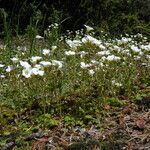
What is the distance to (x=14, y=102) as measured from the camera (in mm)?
5375

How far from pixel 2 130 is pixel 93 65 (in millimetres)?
1674

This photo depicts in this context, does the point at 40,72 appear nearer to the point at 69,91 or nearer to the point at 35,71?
the point at 35,71

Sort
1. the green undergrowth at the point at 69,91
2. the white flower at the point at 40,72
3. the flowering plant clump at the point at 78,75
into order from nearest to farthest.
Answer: the green undergrowth at the point at 69,91
the white flower at the point at 40,72
the flowering plant clump at the point at 78,75

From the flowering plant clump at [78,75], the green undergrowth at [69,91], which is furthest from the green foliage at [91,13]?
the green undergrowth at [69,91]

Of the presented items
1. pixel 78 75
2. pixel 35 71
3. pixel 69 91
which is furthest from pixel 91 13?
pixel 35 71

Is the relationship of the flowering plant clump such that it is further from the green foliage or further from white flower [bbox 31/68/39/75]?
the green foliage

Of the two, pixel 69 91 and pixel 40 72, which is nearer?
pixel 40 72

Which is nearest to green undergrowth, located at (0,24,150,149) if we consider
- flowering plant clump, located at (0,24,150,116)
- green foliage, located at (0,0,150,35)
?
flowering plant clump, located at (0,24,150,116)

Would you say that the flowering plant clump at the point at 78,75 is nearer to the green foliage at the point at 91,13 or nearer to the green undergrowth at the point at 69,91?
the green undergrowth at the point at 69,91

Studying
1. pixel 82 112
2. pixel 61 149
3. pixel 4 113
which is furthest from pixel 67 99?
pixel 61 149

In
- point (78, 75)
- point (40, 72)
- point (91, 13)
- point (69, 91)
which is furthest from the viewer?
point (91, 13)

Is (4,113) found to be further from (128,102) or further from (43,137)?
(128,102)

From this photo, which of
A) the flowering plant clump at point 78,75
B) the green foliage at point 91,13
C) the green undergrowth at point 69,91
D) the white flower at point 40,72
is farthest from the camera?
the green foliage at point 91,13

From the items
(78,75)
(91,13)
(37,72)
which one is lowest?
(91,13)
